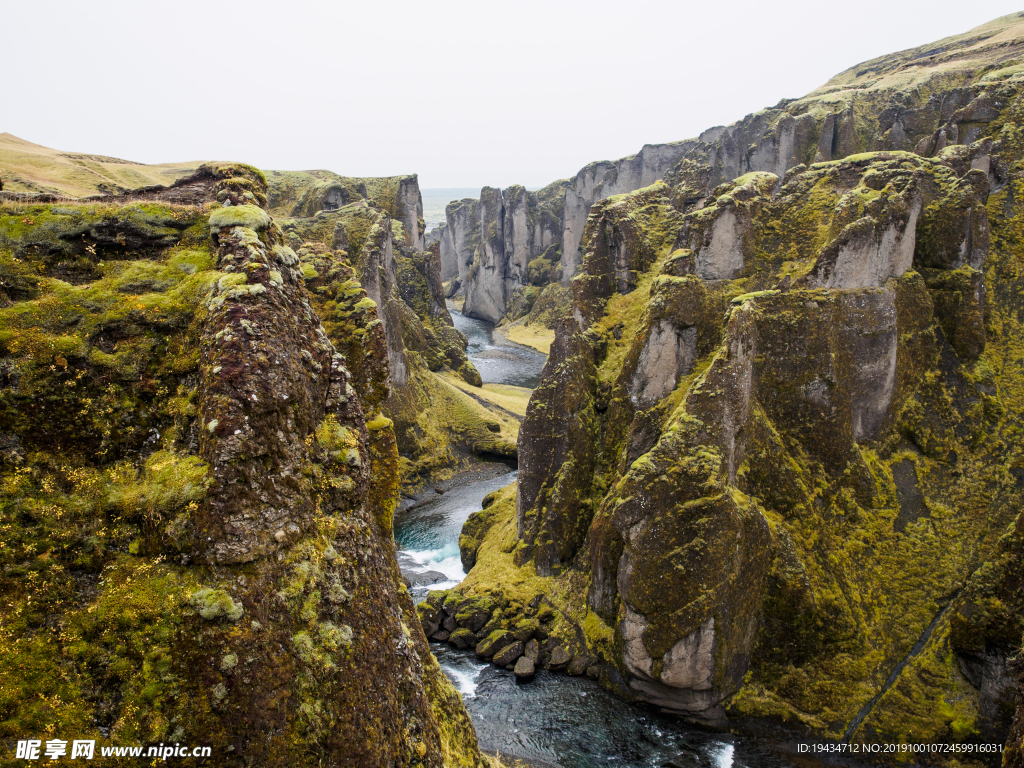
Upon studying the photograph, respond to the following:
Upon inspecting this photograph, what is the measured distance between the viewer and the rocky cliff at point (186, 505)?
10.1 m

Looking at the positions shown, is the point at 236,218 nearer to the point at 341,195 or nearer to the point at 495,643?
the point at 495,643

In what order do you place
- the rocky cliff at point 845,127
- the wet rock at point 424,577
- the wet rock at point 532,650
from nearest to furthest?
the wet rock at point 532,650
the wet rock at point 424,577
the rocky cliff at point 845,127

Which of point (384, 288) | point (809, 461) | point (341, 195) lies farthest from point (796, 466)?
point (341, 195)

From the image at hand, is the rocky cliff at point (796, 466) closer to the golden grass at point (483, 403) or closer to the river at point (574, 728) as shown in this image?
the river at point (574, 728)

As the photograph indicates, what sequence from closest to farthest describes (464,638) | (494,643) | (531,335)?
(494,643) < (464,638) < (531,335)

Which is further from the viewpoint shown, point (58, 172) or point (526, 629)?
point (58, 172)

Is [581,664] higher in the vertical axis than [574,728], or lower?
higher

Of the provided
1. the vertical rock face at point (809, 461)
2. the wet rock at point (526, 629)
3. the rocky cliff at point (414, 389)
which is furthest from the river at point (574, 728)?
the rocky cliff at point (414, 389)

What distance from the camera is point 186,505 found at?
35.8 ft

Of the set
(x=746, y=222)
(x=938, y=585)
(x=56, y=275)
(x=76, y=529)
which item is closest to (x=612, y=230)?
(x=746, y=222)

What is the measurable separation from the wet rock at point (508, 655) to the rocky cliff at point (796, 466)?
0.66 m

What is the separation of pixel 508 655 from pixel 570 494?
9483 mm

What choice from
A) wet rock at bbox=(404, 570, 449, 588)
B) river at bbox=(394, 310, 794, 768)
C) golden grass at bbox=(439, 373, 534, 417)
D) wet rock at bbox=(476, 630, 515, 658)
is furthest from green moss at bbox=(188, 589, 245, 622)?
golden grass at bbox=(439, 373, 534, 417)

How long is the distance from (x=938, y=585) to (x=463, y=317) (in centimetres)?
14592
